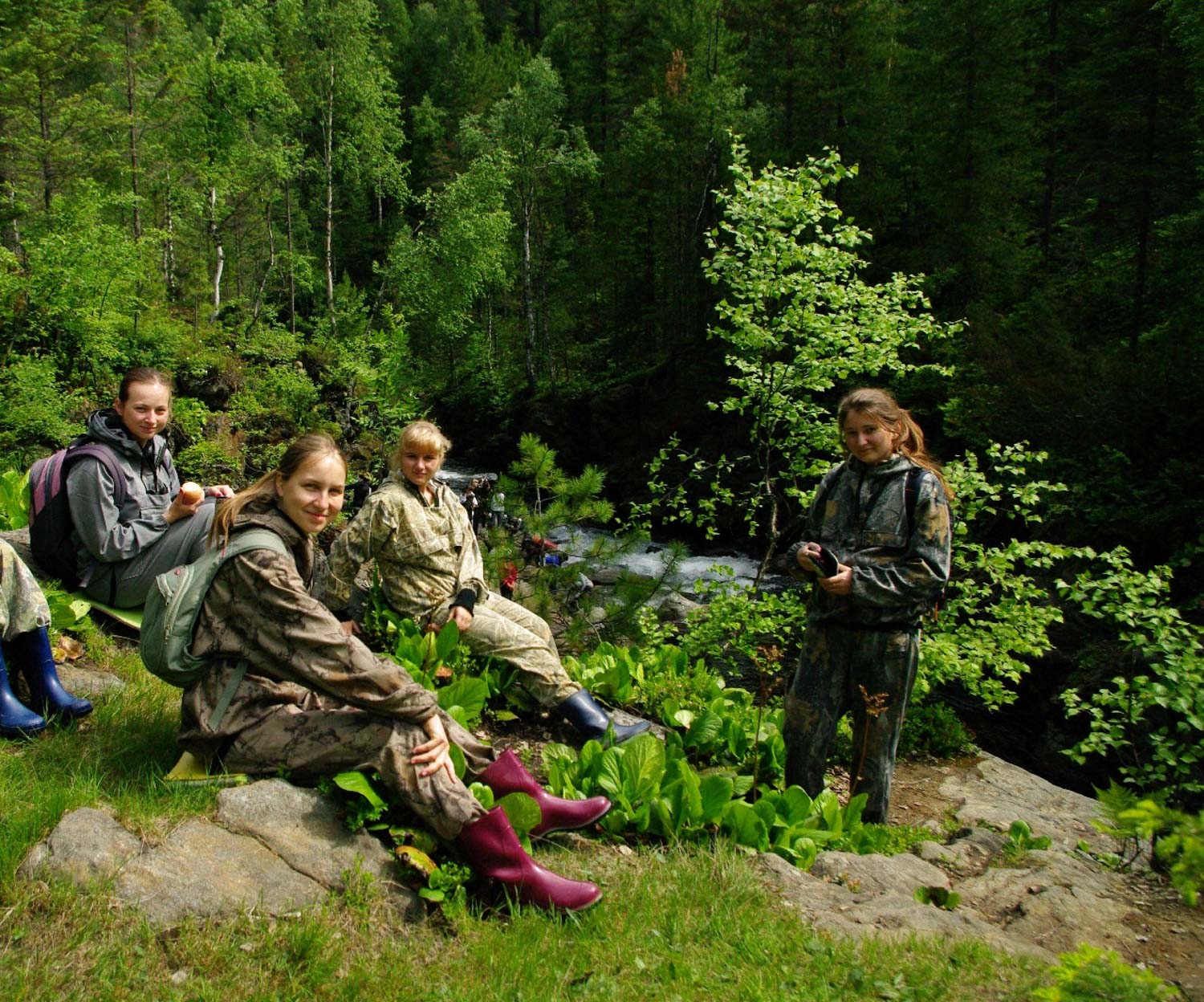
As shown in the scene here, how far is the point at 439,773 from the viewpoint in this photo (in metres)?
2.64

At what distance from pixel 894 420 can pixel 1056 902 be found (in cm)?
212

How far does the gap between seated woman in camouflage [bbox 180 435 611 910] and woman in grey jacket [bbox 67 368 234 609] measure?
1.47 metres

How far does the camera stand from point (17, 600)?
325 cm

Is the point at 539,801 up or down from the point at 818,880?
up

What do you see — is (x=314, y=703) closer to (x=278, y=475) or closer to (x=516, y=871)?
(x=278, y=475)

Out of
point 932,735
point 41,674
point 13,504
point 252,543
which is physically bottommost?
point 932,735

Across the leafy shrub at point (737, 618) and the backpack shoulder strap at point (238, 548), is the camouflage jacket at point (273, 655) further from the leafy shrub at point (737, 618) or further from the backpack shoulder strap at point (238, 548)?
the leafy shrub at point (737, 618)

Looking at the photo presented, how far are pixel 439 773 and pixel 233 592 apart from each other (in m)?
0.95

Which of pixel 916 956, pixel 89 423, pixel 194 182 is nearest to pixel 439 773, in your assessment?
pixel 916 956

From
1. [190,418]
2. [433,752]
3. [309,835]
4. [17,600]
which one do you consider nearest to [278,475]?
[433,752]

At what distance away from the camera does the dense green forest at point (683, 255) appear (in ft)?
30.2

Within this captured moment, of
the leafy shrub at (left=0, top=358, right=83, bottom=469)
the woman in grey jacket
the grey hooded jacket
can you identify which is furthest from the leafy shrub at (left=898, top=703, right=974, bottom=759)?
the leafy shrub at (left=0, top=358, right=83, bottom=469)

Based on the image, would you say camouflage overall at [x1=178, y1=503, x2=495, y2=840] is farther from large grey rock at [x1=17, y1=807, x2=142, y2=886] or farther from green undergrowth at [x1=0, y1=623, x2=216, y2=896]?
large grey rock at [x1=17, y1=807, x2=142, y2=886]

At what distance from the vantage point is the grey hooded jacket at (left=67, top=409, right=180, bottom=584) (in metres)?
3.94
